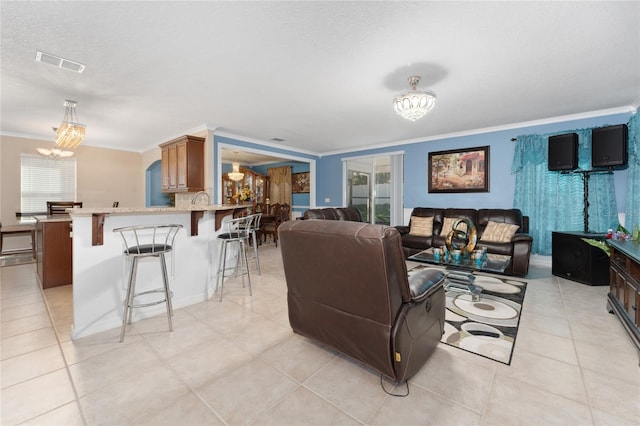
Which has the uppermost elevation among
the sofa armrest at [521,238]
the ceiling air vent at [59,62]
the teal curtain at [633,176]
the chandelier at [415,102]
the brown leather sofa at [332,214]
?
the ceiling air vent at [59,62]


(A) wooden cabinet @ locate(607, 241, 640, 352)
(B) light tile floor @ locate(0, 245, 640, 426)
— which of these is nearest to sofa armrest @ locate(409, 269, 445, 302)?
(B) light tile floor @ locate(0, 245, 640, 426)

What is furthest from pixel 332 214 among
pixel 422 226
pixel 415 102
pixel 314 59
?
pixel 314 59

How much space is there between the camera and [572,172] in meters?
4.18

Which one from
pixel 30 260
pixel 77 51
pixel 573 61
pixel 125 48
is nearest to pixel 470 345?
pixel 573 61

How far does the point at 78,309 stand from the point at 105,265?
15.4 inches

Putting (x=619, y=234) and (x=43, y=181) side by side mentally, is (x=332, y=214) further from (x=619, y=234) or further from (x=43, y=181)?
(x=43, y=181)

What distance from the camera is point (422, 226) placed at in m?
5.19

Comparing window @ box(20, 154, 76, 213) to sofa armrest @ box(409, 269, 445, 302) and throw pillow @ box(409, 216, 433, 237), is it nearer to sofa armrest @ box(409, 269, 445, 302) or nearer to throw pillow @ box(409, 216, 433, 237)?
throw pillow @ box(409, 216, 433, 237)

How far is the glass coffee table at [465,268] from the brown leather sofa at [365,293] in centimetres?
132

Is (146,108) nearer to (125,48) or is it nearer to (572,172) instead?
(125,48)

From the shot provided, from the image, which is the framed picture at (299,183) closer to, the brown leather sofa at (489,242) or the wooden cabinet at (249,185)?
the wooden cabinet at (249,185)

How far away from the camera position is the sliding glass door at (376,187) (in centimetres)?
641

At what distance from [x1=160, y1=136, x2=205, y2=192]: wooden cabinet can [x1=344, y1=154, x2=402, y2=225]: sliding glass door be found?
3.68 meters

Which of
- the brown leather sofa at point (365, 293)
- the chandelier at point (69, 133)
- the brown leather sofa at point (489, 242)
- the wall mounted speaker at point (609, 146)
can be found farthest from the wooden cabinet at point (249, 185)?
the wall mounted speaker at point (609, 146)
